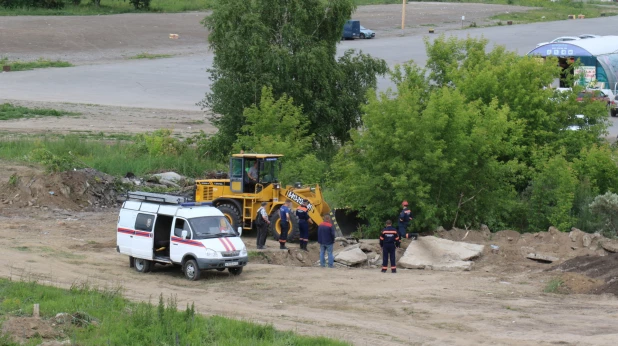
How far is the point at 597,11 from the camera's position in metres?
116

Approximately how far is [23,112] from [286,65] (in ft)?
60.6

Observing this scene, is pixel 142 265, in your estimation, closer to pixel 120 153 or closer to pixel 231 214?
pixel 231 214

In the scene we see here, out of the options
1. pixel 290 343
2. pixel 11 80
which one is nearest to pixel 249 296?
pixel 290 343

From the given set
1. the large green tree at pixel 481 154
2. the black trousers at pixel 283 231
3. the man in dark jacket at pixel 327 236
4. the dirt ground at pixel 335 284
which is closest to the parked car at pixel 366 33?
the large green tree at pixel 481 154

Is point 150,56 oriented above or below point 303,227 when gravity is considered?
above

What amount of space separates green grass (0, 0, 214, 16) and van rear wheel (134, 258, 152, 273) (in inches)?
2635

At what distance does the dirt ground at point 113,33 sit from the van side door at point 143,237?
162 feet

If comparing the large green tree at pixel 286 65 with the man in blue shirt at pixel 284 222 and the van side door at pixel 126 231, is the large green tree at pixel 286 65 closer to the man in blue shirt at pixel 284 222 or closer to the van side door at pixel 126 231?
the man in blue shirt at pixel 284 222

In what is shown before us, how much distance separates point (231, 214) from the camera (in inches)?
1056

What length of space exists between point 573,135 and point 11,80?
132ft

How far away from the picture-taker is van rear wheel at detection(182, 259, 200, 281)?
2167cm

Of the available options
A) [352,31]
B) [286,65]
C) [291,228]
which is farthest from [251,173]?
[352,31]

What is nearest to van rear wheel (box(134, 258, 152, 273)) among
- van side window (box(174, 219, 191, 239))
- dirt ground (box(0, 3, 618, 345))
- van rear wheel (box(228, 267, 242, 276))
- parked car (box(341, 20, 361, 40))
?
dirt ground (box(0, 3, 618, 345))

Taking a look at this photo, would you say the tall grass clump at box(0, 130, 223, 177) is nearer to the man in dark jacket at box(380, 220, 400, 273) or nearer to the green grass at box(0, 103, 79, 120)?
the green grass at box(0, 103, 79, 120)
